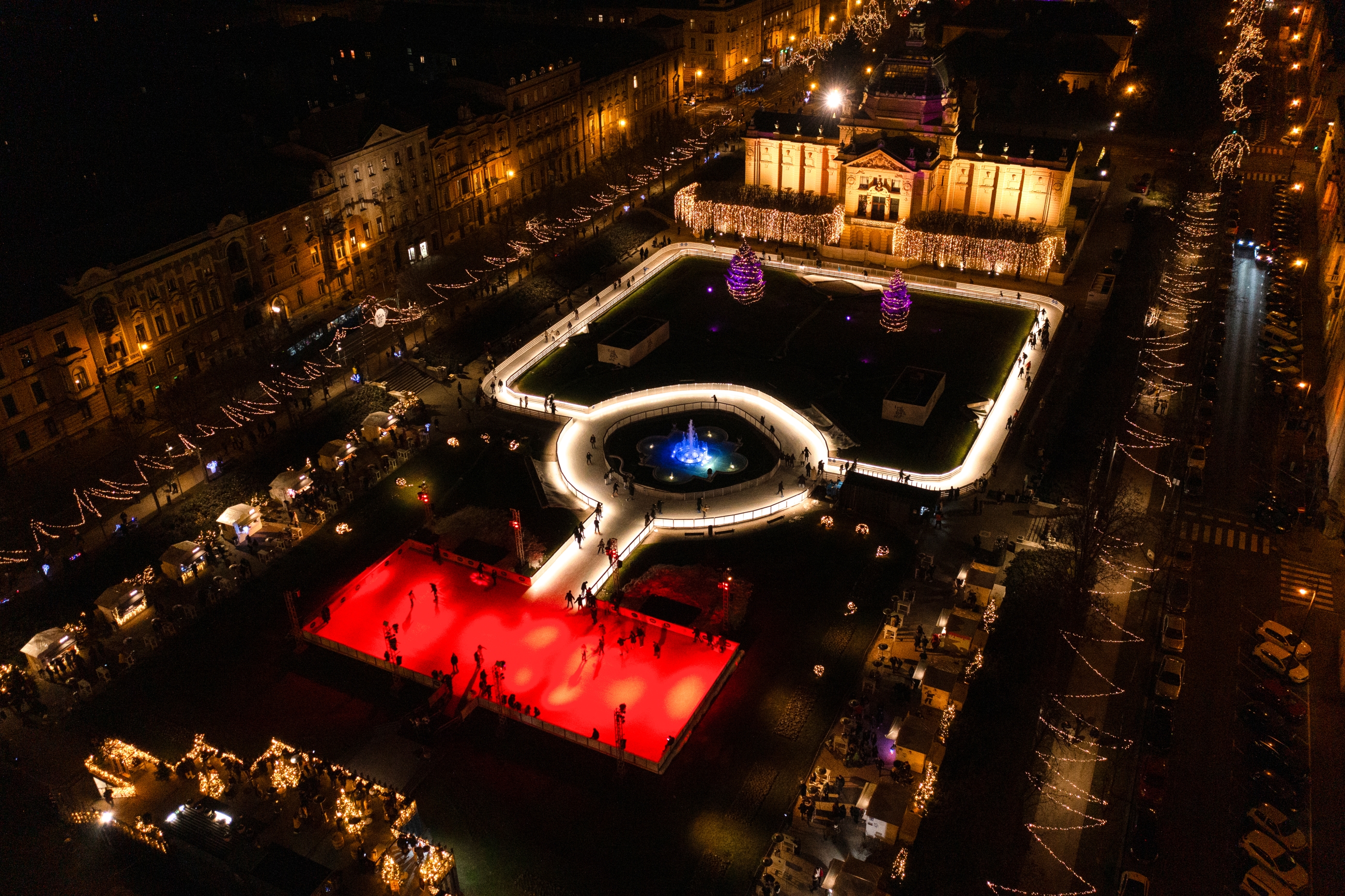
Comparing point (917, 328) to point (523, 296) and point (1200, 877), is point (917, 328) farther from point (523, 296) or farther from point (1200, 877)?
point (1200, 877)

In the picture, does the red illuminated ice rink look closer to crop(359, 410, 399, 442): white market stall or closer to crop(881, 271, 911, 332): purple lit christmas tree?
crop(359, 410, 399, 442): white market stall

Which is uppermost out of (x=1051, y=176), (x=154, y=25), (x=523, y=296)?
(x=154, y=25)

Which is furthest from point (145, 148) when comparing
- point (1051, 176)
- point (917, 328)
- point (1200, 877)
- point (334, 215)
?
point (1200, 877)

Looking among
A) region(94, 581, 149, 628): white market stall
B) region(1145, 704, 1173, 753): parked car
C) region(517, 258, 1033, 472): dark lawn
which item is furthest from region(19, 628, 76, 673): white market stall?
region(1145, 704, 1173, 753): parked car

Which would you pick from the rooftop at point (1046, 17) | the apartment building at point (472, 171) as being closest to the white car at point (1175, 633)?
the apartment building at point (472, 171)

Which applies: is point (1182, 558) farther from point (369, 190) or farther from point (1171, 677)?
point (369, 190)

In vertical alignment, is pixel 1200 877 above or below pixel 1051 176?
below
